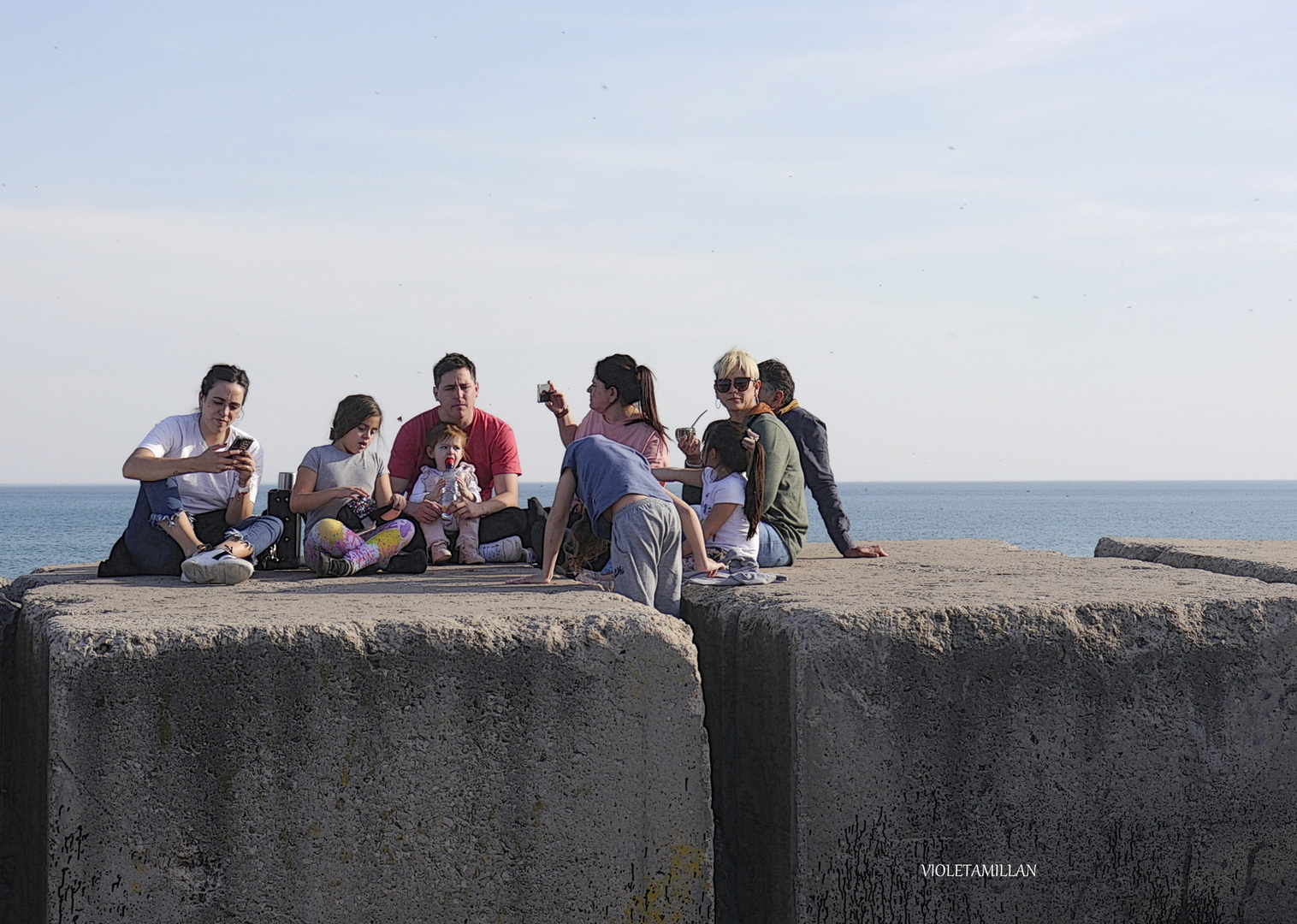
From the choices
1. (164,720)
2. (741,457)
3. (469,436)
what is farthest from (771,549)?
(164,720)

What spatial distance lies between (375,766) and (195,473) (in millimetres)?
2583

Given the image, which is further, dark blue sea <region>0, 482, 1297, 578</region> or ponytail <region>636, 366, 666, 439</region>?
dark blue sea <region>0, 482, 1297, 578</region>

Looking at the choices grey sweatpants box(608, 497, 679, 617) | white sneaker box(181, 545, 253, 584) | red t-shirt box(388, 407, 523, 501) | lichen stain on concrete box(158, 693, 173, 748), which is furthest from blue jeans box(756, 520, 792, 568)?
lichen stain on concrete box(158, 693, 173, 748)

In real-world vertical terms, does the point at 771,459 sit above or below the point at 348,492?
above

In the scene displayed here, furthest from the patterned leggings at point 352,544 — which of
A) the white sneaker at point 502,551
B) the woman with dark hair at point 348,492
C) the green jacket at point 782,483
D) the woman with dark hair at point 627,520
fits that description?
the green jacket at point 782,483

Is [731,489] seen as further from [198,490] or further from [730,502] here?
[198,490]

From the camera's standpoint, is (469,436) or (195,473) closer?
(195,473)

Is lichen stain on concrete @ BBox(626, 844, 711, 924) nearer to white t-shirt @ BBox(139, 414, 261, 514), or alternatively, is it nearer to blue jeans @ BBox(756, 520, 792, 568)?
blue jeans @ BBox(756, 520, 792, 568)

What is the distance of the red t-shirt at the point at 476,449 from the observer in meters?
6.20

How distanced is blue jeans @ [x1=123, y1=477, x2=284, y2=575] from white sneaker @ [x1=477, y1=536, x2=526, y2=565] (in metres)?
1.01

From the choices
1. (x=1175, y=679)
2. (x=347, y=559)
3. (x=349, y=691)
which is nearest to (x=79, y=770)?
(x=349, y=691)

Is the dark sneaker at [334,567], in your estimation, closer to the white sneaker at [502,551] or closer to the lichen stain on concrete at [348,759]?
the white sneaker at [502,551]

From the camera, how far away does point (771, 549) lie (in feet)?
18.5

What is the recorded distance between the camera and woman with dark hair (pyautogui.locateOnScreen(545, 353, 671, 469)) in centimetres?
577
